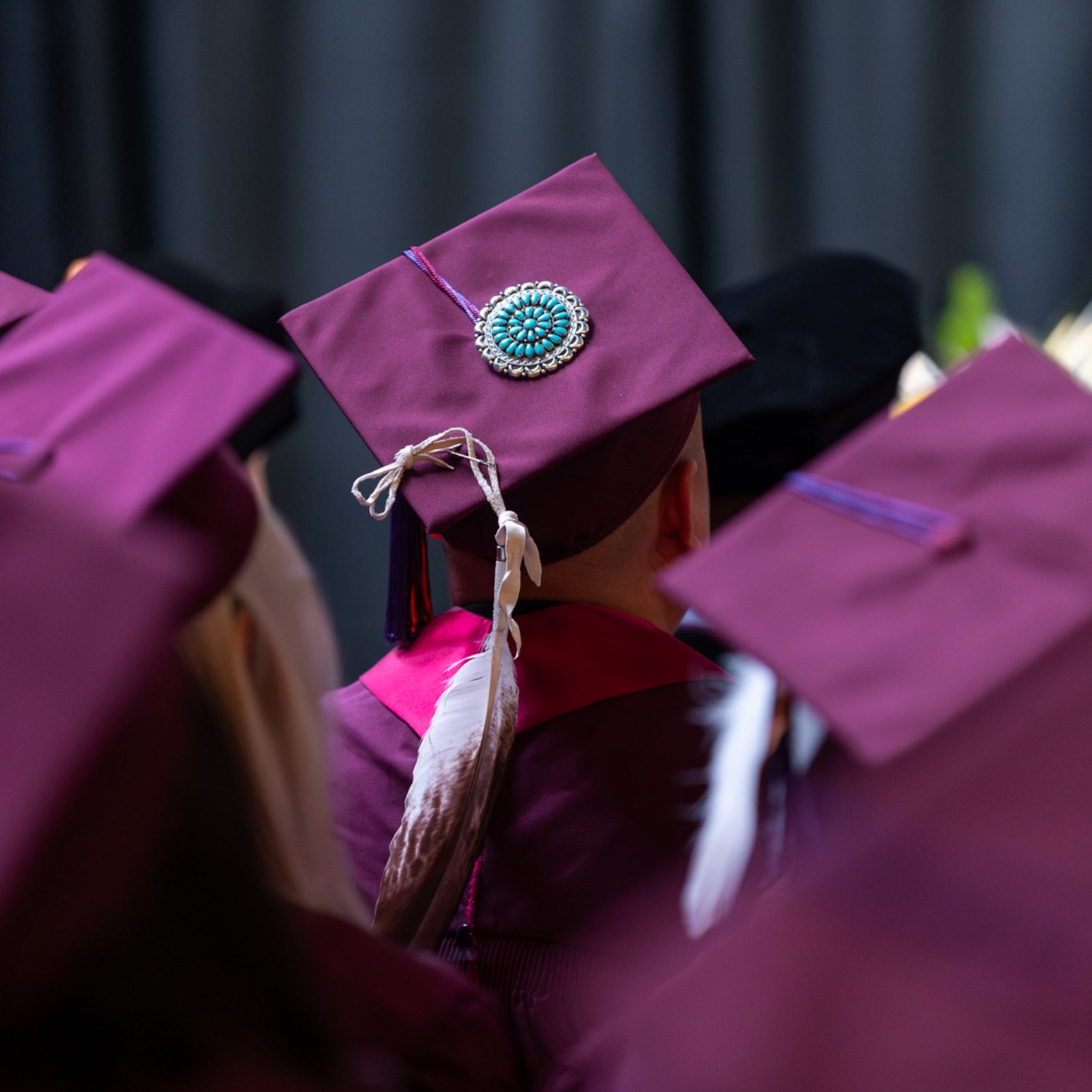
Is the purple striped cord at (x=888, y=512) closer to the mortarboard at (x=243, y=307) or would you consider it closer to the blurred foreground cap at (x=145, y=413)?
the blurred foreground cap at (x=145, y=413)

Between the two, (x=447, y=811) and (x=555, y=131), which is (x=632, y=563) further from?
(x=555, y=131)

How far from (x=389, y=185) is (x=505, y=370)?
1.87m

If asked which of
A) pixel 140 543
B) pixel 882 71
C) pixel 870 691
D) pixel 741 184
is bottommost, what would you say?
pixel 741 184

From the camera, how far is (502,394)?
942mm

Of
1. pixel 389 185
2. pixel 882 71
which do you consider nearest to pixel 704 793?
pixel 389 185

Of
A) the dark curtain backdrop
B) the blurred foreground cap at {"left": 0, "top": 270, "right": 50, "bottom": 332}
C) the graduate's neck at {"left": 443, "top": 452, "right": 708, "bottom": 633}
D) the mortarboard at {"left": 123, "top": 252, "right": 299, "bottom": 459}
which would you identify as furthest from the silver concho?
the dark curtain backdrop

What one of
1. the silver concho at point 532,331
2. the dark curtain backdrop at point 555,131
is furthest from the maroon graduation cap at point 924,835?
the dark curtain backdrop at point 555,131

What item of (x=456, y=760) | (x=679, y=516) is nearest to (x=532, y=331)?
(x=679, y=516)

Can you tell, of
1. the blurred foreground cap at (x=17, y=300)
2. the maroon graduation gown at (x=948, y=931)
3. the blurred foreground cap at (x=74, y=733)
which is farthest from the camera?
the blurred foreground cap at (x=17, y=300)

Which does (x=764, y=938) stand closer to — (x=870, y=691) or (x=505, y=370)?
(x=870, y=691)

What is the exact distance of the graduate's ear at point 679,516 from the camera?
103cm

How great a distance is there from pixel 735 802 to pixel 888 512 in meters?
0.17

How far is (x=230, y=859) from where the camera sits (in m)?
0.45

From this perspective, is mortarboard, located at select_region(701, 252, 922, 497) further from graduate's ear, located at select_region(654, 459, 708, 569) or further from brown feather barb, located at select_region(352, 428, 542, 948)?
brown feather barb, located at select_region(352, 428, 542, 948)
